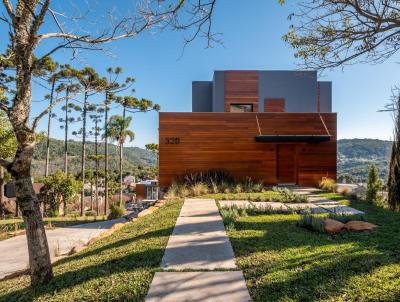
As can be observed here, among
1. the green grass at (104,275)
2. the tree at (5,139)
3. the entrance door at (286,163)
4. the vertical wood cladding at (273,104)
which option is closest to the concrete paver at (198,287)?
the green grass at (104,275)

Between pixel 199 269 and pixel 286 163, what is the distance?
11.0 metres

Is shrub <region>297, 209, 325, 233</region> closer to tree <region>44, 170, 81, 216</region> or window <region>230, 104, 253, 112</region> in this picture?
window <region>230, 104, 253, 112</region>

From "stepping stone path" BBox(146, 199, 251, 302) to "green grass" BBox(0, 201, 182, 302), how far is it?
0.15 m

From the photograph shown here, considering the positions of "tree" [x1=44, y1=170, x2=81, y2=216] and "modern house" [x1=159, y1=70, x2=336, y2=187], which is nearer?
"modern house" [x1=159, y1=70, x2=336, y2=187]

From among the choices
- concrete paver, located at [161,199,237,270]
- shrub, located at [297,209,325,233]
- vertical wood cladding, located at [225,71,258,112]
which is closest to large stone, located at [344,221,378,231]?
shrub, located at [297,209,325,233]

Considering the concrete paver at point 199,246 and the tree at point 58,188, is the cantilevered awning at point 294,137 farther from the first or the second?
the tree at point 58,188

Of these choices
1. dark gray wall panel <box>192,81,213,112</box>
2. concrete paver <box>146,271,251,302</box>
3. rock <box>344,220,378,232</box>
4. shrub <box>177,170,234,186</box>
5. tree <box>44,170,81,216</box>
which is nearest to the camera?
concrete paver <box>146,271,251,302</box>

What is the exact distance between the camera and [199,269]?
3.08 meters

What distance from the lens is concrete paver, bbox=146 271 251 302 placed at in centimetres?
244

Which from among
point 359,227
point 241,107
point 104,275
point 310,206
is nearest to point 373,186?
point 310,206

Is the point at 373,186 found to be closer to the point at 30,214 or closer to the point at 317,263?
the point at 317,263

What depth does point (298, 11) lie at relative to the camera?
4.33m

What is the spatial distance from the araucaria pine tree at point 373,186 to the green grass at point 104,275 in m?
7.43

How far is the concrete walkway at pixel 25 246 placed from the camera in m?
4.84
